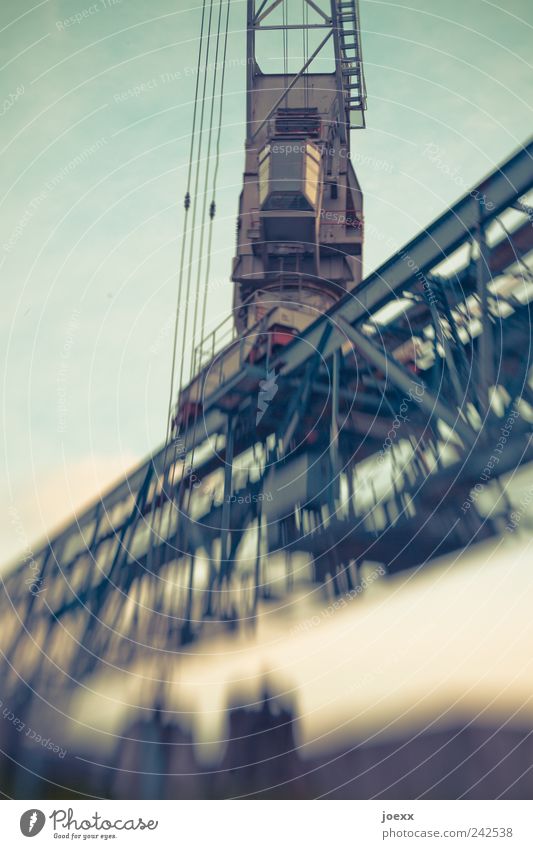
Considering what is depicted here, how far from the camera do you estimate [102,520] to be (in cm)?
2444

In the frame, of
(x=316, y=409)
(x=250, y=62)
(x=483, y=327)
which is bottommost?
(x=483, y=327)

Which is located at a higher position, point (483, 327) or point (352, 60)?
point (352, 60)

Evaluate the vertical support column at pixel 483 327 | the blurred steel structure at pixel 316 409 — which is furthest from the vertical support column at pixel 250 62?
the vertical support column at pixel 483 327

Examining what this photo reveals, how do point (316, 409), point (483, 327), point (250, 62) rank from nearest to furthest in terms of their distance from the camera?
point (483, 327)
point (316, 409)
point (250, 62)

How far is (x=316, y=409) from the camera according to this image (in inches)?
671

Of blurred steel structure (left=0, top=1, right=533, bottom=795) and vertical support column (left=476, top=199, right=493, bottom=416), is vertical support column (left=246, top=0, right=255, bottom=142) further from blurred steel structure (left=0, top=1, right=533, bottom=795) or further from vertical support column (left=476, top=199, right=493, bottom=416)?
vertical support column (left=476, top=199, right=493, bottom=416)

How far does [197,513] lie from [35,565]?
39.1ft

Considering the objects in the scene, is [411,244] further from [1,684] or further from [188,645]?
[1,684]

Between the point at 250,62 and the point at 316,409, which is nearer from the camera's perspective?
the point at 316,409

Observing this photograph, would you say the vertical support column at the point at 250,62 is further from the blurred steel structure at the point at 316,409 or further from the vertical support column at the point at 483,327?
the vertical support column at the point at 483,327

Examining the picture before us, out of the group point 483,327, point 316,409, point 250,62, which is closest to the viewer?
point 483,327

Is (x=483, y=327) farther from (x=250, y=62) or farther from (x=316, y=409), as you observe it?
(x=250, y=62)

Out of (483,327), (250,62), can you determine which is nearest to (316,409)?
(483,327)

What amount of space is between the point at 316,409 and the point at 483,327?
5.07 metres
